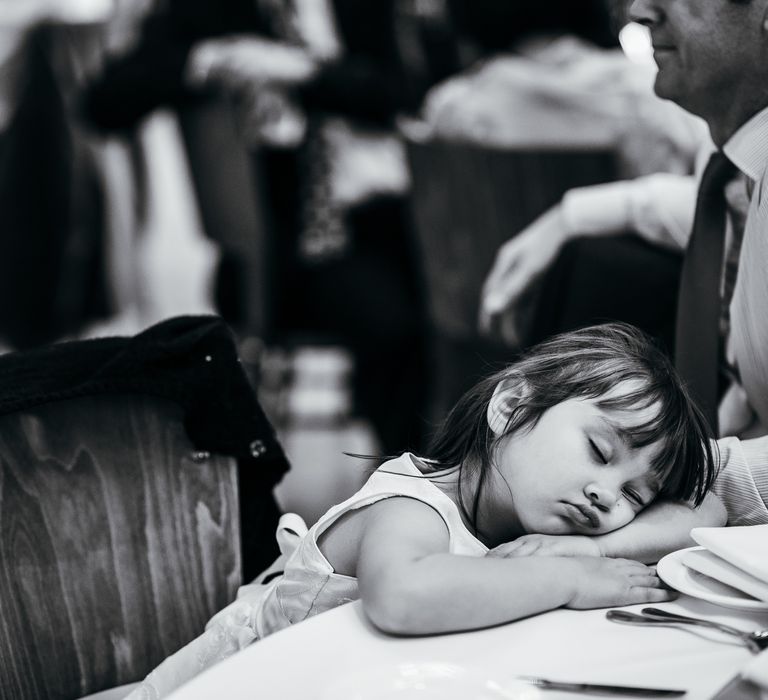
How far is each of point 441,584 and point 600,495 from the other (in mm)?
274

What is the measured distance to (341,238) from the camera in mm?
3049

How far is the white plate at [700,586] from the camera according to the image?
0.83 metres

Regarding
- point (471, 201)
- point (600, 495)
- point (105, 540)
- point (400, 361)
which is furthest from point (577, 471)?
point (400, 361)

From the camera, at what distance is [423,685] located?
742 mm

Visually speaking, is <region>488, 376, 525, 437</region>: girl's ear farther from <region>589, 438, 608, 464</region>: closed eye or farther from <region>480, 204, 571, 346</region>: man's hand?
<region>480, 204, 571, 346</region>: man's hand

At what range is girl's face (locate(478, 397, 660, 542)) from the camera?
3.43 ft

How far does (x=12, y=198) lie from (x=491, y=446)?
2.40 meters

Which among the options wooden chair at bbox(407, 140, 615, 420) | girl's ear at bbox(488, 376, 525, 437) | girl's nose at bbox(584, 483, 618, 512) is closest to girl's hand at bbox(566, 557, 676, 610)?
girl's nose at bbox(584, 483, 618, 512)

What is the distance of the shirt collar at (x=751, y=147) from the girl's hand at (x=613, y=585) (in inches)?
24.3

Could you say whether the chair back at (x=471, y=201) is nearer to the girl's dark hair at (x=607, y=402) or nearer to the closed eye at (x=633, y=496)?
the girl's dark hair at (x=607, y=402)

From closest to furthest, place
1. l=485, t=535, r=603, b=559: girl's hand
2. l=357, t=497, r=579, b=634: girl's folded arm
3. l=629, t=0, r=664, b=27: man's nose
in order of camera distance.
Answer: l=357, t=497, r=579, b=634: girl's folded arm → l=485, t=535, r=603, b=559: girl's hand → l=629, t=0, r=664, b=27: man's nose

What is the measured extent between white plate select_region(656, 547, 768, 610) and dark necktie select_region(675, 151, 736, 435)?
1.89 ft

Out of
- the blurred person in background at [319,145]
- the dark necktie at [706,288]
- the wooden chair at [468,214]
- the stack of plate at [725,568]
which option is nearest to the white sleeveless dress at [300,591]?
the stack of plate at [725,568]

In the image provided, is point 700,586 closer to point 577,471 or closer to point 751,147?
point 577,471
